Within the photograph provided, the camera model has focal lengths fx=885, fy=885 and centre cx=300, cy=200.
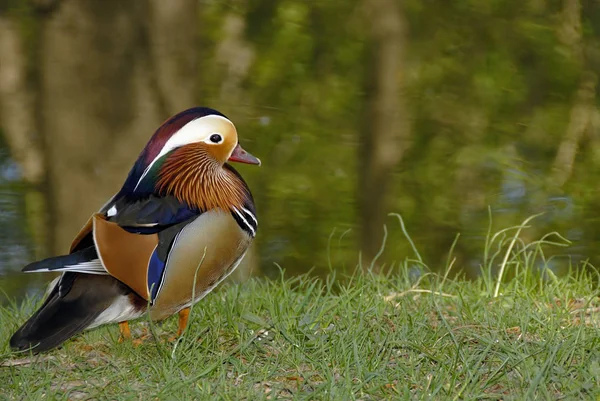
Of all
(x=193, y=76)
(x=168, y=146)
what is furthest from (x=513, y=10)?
(x=168, y=146)

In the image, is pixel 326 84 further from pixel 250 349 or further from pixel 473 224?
pixel 250 349

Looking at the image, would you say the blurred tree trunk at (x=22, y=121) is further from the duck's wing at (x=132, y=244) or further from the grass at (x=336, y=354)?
the duck's wing at (x=132, y=244)

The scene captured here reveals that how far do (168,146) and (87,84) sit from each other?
7.82ft

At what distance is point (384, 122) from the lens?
25.8ft

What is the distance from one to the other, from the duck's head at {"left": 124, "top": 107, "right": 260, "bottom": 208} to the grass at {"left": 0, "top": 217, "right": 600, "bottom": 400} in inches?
23.1

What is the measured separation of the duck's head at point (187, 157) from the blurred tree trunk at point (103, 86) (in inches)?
81.6

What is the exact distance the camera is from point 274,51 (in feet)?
26.9

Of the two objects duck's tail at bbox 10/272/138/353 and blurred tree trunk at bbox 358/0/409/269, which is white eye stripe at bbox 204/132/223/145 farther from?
blurred tree trunk at bbox 358/0/409/269

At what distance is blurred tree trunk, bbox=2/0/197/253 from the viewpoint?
575 centimetres

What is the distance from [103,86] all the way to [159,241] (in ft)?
8.68

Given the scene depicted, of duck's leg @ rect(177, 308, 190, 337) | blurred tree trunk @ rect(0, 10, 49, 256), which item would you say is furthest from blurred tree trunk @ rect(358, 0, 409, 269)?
duck's leg @ rect(177, 308, 190, 337)

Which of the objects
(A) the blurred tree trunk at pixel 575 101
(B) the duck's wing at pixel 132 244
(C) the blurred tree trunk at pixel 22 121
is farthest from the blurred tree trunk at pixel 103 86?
(A) the blurred tree trunk at pixel 575 101

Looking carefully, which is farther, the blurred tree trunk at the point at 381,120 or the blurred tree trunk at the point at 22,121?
the blurred tree trunk at the point at 381,120

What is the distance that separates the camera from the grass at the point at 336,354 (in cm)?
340
